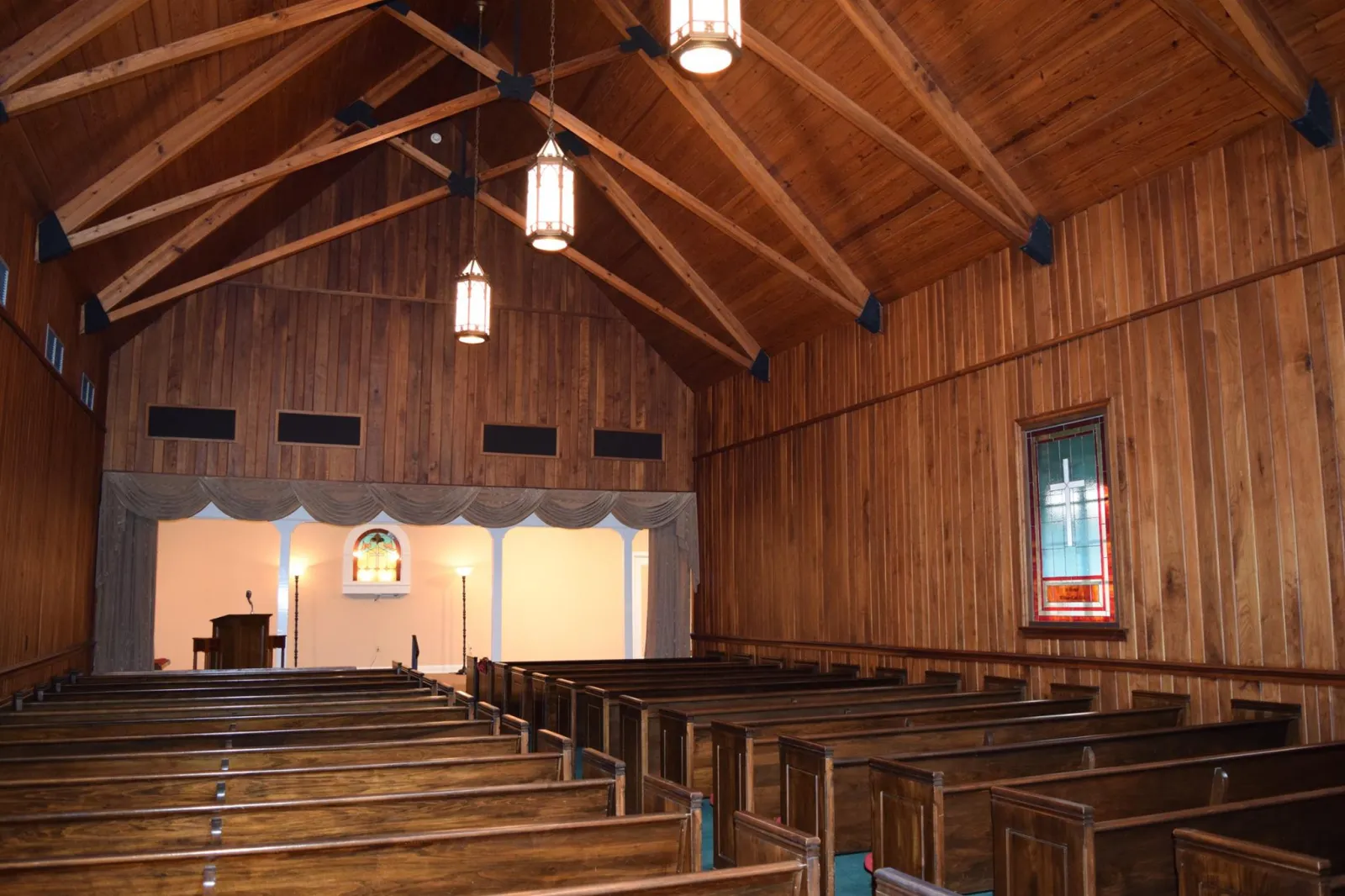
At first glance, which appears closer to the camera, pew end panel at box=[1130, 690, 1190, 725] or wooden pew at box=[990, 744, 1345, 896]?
wooden pew at box=[990, 744, 1345, 896]

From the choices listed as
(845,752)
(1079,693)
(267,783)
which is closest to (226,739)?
(267,783)

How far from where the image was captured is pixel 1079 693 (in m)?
6.59

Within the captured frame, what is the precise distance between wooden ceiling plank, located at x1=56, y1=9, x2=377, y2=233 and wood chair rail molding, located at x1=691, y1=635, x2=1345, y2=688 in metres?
6.30

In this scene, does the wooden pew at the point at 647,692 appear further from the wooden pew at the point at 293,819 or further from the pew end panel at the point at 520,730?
the wooden pew at the point at 293,819

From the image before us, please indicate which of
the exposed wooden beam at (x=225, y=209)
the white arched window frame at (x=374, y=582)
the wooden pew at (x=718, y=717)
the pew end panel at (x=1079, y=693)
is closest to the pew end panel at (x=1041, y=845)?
the wooden pew at (x=718, y=717)

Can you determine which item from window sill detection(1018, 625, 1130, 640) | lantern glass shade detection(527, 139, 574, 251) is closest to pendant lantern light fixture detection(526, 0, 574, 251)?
lantern glass shade detection(527, 139, 574, 251)

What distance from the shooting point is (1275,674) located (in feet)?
17.8

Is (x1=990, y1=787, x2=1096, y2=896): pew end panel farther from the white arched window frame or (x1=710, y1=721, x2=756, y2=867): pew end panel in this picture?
the white arched window frame

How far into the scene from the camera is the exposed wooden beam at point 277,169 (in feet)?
22.8

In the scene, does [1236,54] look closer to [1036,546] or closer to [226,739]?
[1036,546]

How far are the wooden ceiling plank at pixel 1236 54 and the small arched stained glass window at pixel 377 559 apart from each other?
12.7 meters

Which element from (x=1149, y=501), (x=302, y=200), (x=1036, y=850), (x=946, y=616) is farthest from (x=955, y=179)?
(x=302, y=200)

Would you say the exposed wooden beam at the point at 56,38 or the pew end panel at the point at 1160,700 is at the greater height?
the exposed wooden beam at the point at 56,38

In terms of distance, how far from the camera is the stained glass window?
664cm
